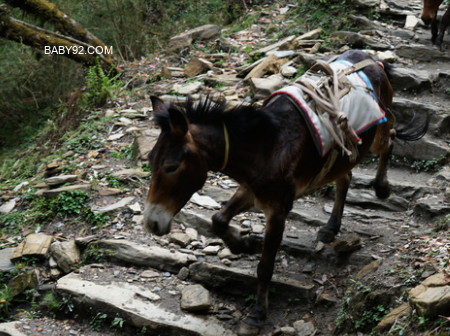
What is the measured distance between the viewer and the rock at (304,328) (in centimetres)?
398

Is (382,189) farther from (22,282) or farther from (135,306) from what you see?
(22,282)

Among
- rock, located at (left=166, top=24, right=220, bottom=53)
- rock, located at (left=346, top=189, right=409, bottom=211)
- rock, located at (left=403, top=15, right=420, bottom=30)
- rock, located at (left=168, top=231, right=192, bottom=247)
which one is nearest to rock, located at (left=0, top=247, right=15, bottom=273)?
rock, located at (left=168, top=231, right=192, bottom=247)

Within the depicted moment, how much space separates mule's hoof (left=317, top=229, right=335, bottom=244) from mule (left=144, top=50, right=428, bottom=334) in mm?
781

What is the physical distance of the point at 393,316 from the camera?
10.8 ft

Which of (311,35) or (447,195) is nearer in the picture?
(447,195)

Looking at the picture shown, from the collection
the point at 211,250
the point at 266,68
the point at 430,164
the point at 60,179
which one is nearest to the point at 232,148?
the point at 211,250

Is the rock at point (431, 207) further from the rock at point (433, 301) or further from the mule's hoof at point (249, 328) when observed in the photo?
the mule's hoof at point (249, 328)

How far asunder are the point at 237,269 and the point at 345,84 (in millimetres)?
2250

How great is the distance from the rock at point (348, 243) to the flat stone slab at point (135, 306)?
4.98ft

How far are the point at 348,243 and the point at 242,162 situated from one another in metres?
1.67

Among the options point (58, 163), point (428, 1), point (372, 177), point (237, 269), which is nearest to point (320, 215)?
point (372, 177)

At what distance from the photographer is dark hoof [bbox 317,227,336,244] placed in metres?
4.98

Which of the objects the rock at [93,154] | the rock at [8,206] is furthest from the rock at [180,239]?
the rock at [8,206]

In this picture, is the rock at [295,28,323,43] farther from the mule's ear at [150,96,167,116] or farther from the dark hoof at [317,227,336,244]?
the mule's ear at [150,96,167,116]
